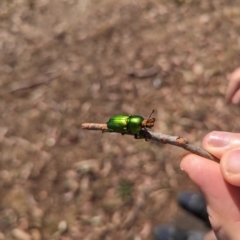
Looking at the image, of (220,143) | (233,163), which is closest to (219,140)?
(220,143)

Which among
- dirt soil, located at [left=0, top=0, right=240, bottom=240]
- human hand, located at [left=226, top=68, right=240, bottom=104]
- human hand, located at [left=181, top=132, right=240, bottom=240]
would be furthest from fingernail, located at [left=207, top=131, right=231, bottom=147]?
dirt soil, located at [left=0, top=0, right=240, bottom=240]

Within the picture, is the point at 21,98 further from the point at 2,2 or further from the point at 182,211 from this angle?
the point at 182,211

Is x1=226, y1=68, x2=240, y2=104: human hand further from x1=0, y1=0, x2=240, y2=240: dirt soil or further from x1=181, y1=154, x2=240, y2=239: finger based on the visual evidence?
x1=181, y1=154, x2=240, y2=239: finger

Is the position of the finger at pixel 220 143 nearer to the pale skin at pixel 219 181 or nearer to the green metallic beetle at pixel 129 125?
the pale skin at pixel 219 181

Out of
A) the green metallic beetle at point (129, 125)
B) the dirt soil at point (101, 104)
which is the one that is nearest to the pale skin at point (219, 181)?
the green metallic beetle at point (129, 125)

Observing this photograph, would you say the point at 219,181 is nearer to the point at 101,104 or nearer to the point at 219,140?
the point at 219,140

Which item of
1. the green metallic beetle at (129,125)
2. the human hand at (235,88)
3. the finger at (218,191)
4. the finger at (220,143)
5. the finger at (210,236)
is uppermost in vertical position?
the green metallic beetle at (129,125)
